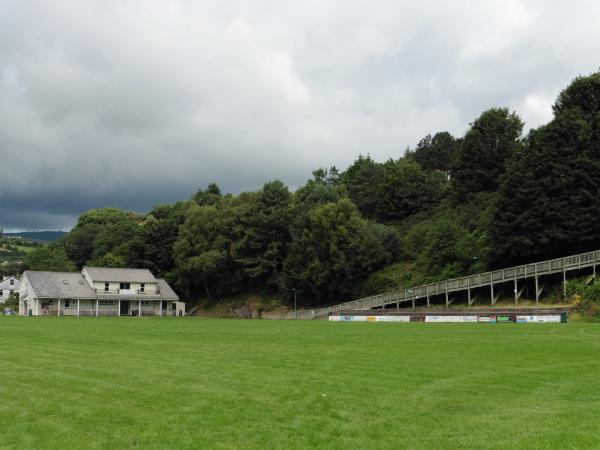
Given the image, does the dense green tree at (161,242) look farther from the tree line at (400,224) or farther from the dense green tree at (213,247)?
the dense green tree at (213,247)

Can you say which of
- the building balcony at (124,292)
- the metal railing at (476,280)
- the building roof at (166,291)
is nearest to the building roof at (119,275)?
the building balcony at (124,292)

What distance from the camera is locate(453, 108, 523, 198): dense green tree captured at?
8131cm

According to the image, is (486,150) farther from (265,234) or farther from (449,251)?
(265,234)

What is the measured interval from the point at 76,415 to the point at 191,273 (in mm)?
79084

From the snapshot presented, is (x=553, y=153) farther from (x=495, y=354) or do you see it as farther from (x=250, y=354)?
(x=250, y=354)

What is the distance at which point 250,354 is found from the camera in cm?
2219

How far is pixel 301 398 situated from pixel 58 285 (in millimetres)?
77553

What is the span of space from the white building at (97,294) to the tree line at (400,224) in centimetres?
499

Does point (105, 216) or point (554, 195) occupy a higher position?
point (105, 216)

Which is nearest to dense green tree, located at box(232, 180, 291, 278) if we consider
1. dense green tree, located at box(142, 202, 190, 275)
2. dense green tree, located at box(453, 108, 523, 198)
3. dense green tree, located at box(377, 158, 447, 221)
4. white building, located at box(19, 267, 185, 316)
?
white building, located at box(19, 267, 185, 316)

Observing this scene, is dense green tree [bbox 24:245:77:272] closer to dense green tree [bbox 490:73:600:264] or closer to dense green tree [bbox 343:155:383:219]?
dense green tree [bbox 343:155:383:219]

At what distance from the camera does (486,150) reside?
267 feet

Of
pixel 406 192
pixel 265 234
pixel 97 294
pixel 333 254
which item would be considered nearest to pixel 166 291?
pixel 97 294

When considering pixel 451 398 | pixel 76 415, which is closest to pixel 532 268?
pixel 451 398
